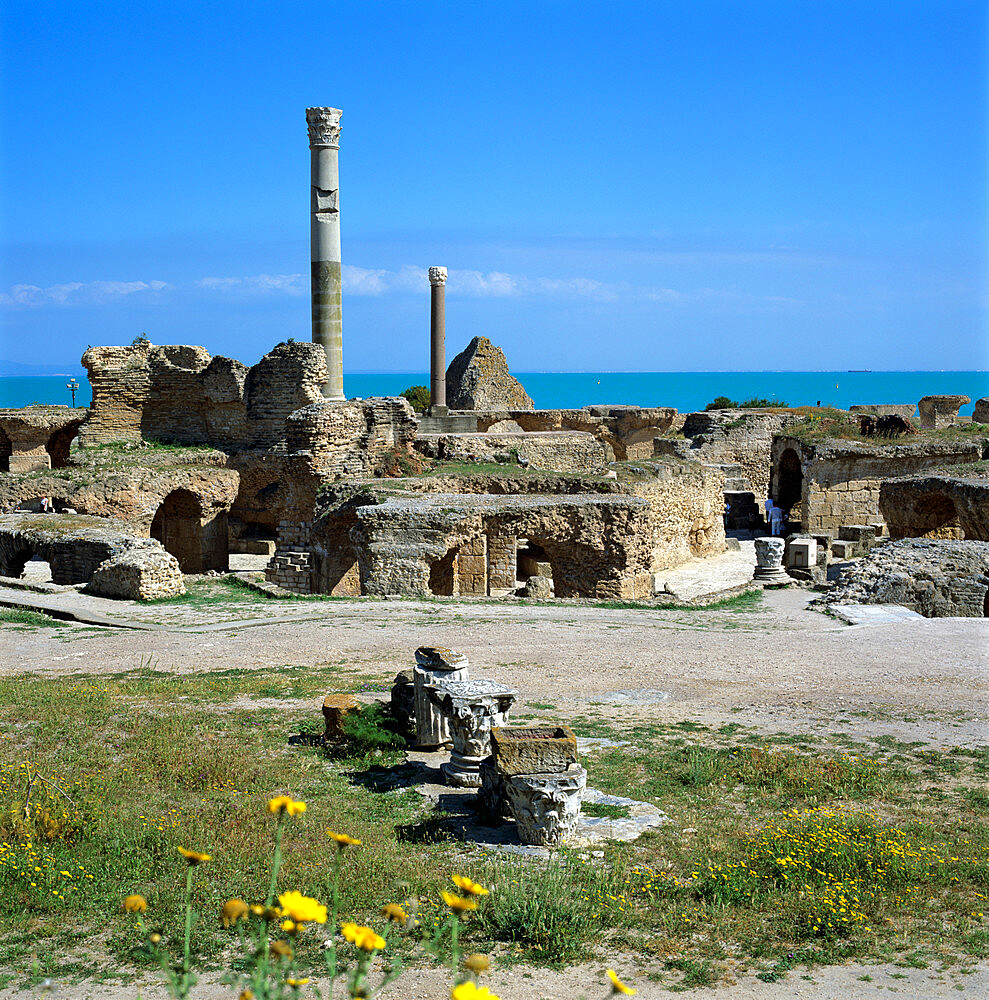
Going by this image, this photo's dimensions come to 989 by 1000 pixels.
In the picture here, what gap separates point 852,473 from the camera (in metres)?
30.3

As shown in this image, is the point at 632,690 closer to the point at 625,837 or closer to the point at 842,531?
the point at 625,837

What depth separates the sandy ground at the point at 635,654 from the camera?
35.9 ft

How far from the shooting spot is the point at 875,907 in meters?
6.27

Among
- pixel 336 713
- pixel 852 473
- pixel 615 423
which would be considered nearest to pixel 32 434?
pixel 615 423

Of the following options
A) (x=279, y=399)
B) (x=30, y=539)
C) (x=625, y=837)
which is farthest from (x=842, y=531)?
(x=625, y=837)

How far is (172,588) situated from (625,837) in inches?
465

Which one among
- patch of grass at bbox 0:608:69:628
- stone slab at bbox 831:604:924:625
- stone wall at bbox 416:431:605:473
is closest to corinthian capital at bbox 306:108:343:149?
stone wall at bbox 416:431:605:473

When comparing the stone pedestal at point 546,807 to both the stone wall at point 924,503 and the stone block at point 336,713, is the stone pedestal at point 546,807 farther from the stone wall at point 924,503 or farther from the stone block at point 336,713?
the stone wall at point 924,503

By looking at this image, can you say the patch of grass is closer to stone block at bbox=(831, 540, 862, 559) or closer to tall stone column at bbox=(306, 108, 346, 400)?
tall stone column at bbox=(306, 108, 346, 400)

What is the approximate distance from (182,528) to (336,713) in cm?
1819

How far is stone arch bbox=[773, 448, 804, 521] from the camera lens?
112 feet

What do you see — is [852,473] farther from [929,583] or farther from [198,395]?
[198,395]

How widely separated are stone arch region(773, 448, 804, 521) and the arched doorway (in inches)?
713

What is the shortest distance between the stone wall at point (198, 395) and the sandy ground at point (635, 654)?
1245 cm
